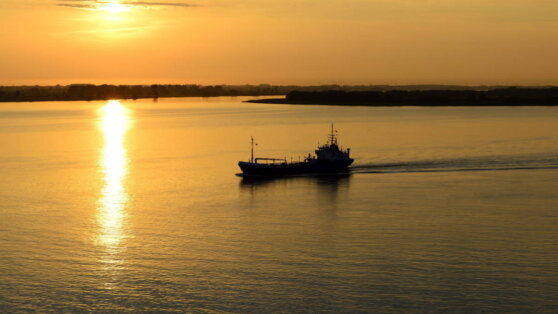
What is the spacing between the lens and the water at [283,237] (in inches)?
Answer: 1778

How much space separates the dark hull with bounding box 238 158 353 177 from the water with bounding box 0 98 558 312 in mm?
3493

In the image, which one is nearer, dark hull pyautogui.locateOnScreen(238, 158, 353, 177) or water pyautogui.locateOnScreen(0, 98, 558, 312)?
water pyautogui.locateOnScreen(0, 98, 558, 312)

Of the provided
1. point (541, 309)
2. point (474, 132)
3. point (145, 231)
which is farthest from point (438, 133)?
point (541, 309)

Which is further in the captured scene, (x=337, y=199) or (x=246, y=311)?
(x=337, y=199)

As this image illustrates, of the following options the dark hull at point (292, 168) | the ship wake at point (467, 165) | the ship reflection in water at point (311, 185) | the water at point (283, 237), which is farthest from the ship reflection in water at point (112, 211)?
the ship wake at point (467, 165)

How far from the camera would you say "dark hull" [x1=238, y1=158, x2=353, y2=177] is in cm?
10838

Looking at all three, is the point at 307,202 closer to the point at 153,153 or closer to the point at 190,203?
the point at 190,203

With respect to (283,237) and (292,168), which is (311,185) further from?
(283,237)

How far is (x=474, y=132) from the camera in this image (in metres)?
185

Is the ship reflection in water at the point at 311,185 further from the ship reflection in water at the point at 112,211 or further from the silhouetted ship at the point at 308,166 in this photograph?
the ship reflection in water at the point at 112,211

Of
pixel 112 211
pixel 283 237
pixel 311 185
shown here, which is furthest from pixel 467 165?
pixel 112 211

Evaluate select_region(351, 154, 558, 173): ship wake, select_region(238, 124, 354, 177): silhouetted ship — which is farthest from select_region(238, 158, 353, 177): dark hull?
select_region(351, 154, 558, 173): ship wake

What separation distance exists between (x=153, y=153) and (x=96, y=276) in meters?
97.6

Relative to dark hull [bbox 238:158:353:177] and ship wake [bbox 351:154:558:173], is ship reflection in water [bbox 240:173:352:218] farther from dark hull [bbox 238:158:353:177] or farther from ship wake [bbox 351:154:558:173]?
ship wake [bbox 351:154:558:173]
